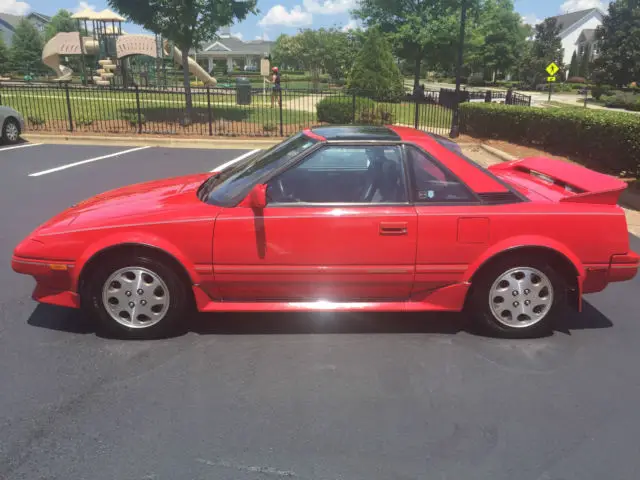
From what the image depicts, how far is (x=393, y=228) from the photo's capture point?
11.6 ft

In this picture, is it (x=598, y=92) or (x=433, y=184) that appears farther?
(x=598, y=92)

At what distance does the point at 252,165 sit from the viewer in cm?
417

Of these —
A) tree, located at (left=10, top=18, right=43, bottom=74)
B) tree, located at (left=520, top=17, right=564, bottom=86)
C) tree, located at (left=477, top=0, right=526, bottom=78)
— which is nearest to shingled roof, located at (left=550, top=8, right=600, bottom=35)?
tree, located at (left=520, top=17, right=564, bottom=86)

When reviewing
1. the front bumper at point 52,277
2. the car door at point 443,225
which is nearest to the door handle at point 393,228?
the car door at point 443,225

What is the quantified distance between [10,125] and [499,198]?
1353cm

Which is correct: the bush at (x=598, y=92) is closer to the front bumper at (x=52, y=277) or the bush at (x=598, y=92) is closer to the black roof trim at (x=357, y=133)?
the black roof trim at (x=357, y=133)

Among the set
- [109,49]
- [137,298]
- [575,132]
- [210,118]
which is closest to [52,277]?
[137,298]

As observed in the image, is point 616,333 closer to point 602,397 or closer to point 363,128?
point 602,397

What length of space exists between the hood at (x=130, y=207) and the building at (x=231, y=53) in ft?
263

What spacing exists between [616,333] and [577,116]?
8751 mm

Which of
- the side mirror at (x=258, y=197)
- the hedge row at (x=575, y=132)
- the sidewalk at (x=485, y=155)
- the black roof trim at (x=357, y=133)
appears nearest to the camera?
the side mirror at (x=258, y=197)

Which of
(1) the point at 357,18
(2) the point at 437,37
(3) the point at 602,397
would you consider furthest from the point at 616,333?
(1) the point at 357,18

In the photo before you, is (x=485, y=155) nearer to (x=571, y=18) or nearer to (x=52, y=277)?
(x=52, y=277)

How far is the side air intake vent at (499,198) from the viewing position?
3678 mm
